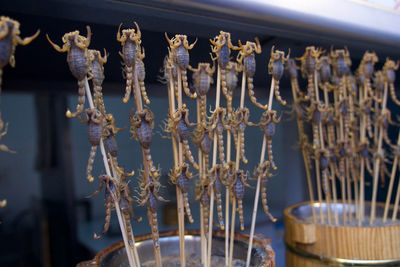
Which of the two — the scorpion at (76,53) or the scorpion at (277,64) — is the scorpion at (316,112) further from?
the scorpion at (76,53)

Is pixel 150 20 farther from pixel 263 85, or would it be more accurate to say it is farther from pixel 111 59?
pixel 263 85

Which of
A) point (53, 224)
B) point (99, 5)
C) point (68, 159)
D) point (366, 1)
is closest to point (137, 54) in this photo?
point (99, 5)

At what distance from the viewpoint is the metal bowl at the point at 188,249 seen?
2.63 ft

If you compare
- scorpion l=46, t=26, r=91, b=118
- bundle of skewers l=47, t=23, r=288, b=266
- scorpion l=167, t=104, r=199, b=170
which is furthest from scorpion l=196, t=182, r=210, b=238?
scorpion l=46, t=26, r=91, b=118

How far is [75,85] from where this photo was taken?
38.3 inches

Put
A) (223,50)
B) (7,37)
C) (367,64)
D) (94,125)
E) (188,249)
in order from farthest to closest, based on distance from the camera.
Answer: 1. (367,64)
2. (188,249)
3. (223,50)
4. (94,125)
5. (7,37)

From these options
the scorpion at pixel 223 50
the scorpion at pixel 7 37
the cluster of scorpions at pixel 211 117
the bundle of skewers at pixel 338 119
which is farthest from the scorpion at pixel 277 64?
the scorpion at pixel 7 37

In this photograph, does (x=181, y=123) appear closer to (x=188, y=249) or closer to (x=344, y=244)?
(x=188, y=249)

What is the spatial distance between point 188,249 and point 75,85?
0.55 metres

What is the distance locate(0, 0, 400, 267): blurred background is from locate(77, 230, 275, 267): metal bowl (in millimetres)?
147

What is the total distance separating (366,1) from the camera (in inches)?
41.6

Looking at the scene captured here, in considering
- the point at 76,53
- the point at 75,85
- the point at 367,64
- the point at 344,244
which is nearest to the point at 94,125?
the point at 76,53

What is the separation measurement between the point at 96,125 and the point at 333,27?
0.74 meters

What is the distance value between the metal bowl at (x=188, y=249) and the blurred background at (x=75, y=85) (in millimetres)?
147
